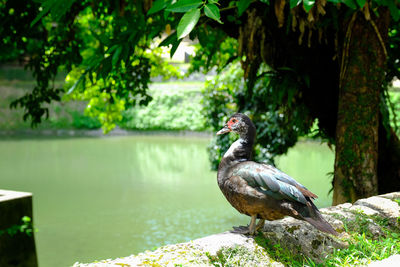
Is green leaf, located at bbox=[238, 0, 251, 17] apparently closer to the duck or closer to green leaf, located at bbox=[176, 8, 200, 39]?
green leaf, located at bbox=[176, 8, 200, 39]

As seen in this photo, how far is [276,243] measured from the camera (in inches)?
87.3

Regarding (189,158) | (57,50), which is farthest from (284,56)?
(189,158)

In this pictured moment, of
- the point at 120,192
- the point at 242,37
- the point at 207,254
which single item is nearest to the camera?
the point at 207,254

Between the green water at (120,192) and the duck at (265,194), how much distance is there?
414 cm

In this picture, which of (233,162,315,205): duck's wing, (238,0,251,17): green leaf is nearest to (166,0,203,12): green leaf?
(238,0,251,17): green leaf

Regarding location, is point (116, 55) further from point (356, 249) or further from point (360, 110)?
point (360, 110)

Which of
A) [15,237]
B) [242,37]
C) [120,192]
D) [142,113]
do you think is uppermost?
[242,37]

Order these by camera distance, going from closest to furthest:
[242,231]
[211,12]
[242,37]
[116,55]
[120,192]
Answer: [211,12], [242,231], [116,55], [242,37], [120,192]

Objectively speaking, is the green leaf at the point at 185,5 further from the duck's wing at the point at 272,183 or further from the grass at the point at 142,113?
the grass at the point at 142,113

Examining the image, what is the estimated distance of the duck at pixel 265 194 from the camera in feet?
6.93

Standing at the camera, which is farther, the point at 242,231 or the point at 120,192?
the point at 120,192

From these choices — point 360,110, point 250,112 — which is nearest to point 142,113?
point 250,112

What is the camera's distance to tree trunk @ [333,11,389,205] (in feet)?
12.7

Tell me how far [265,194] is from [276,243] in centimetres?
A: 24
